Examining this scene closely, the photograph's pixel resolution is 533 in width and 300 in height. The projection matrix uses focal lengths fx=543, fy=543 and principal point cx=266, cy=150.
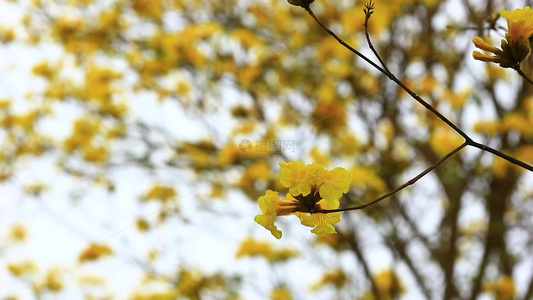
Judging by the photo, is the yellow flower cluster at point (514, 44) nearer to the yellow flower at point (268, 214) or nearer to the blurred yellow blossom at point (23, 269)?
the yellow flower at point (268, 214)

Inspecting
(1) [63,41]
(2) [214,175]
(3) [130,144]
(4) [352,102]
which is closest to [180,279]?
(2) [214,175]

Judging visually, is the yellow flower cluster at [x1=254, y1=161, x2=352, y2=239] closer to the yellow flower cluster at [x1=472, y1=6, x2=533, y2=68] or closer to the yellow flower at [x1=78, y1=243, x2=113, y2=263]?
the yellow flower cluster at [x1=472, y1=6, x2=533, y2=68]

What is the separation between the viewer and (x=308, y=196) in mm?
351

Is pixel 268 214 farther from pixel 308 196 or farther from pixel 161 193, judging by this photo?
pixel 161 193

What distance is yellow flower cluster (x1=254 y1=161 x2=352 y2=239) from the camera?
342 mm

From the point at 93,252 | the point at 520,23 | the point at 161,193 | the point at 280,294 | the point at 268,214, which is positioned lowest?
the point at 268,214

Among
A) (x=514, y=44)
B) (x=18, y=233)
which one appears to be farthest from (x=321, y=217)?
(x=18, y=233)

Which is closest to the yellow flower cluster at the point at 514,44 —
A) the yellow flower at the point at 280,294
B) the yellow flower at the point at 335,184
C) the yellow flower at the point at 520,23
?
the yellow flower at the point at 520,23

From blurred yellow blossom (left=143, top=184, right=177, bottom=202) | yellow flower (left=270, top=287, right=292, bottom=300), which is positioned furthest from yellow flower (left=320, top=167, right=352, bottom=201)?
blurred yellow blossom (left=143, top=184, right=177, bottom=202)

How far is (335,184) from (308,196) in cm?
2

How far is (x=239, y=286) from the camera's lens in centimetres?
156

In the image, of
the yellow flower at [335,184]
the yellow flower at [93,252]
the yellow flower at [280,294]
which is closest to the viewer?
the yellow flower at [335,184]

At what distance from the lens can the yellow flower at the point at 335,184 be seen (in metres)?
0.34

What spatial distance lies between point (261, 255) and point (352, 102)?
0.51 meters
